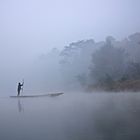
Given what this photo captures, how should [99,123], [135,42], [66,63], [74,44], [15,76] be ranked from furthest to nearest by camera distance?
[15,76]
[74,44]
[66,63]
[135,42]
[99,123]

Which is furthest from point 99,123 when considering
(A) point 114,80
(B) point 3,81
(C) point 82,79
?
(B) point 3,81

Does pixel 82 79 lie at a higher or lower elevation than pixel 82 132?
higher

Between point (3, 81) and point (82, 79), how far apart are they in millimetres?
42018

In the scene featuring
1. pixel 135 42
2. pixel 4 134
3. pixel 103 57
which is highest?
pixel 135 42

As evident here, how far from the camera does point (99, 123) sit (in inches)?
523

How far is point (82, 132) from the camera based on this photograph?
1143 centimetres

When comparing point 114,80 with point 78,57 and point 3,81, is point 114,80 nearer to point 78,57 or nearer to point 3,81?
point 78,57

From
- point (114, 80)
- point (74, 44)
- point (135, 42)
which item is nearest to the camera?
point (114, 80)

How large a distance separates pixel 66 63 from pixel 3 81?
26159 millimetres

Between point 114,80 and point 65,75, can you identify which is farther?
point 65,75

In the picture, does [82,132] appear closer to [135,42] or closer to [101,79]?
[101,79]

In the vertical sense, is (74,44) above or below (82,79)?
above

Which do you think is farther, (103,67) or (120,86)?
(103,67)

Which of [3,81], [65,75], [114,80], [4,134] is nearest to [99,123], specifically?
[4,134]
